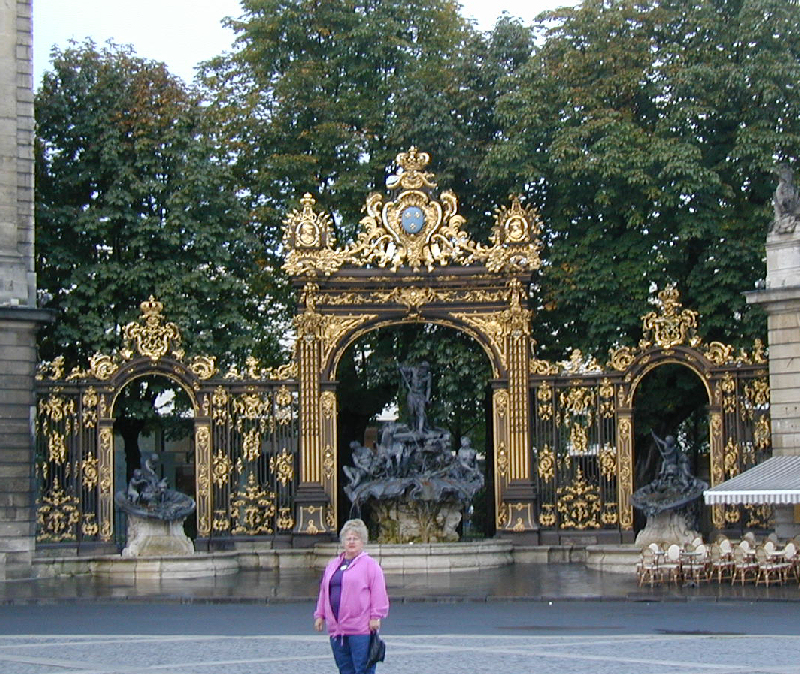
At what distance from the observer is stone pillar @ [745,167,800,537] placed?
26.5 m

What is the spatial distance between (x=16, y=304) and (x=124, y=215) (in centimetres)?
718

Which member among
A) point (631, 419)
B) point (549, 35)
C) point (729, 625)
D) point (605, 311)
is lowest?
point (729, 625)

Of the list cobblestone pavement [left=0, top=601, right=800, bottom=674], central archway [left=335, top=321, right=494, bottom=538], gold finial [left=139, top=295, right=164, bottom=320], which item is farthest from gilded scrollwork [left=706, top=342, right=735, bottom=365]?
gold finial [left=139, top=295, right=164, bottom=320]

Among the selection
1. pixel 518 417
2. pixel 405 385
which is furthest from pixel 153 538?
pixel 518 417

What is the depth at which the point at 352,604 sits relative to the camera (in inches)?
474

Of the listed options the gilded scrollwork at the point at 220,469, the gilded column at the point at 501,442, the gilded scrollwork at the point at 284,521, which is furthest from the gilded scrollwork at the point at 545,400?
the gilded scrollwork at the point at 220,469

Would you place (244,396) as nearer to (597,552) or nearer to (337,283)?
(337,283)

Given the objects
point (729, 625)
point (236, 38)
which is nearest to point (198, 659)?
point (729, 625)

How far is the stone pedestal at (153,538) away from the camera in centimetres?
2805

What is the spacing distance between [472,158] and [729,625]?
18.5 meters

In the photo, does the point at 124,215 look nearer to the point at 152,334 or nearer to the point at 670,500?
the point at 152,334

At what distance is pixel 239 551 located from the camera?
1168 inches

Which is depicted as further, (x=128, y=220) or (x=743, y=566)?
(x=128, y=220)

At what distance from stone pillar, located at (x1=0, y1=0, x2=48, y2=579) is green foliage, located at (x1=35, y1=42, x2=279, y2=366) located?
19.2ft
